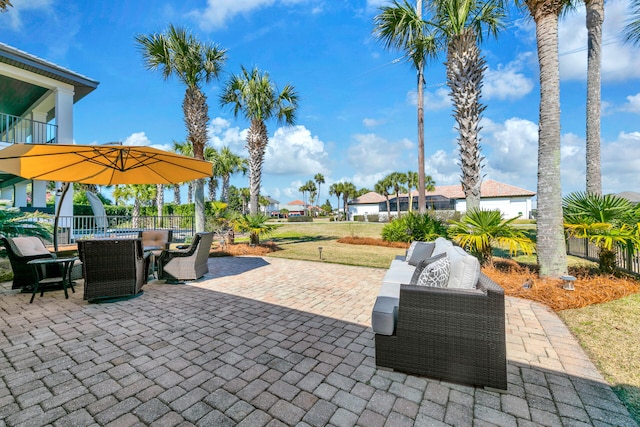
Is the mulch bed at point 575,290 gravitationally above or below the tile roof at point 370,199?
below

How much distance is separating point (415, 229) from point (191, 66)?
37.9 feet

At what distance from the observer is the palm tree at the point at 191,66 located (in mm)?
10359

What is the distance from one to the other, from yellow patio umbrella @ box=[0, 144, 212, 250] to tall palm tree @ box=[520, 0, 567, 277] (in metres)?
6.87

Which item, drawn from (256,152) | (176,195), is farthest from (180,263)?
(176,195)

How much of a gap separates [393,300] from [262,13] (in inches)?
509

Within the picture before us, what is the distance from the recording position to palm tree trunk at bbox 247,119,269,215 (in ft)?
43.5

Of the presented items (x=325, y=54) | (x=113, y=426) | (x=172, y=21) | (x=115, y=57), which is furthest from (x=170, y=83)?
(x=113, y=426)

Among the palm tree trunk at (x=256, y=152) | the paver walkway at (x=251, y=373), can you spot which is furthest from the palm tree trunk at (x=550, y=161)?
the palm tree trunk at (x=256, y=152)

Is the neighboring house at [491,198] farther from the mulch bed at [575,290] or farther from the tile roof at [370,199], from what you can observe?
the mulch bed at [575,290]

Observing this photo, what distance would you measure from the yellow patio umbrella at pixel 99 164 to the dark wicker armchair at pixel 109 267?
1618 mm

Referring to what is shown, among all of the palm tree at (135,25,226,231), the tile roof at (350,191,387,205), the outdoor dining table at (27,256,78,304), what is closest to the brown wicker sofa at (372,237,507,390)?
the outdoor dining table at (27,256,78,304)

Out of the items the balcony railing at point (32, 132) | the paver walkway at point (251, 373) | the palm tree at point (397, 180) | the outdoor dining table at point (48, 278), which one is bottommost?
the paver walkway at point (251, 373)

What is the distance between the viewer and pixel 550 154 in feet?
16.7

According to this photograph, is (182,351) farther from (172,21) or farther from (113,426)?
(172,21)
